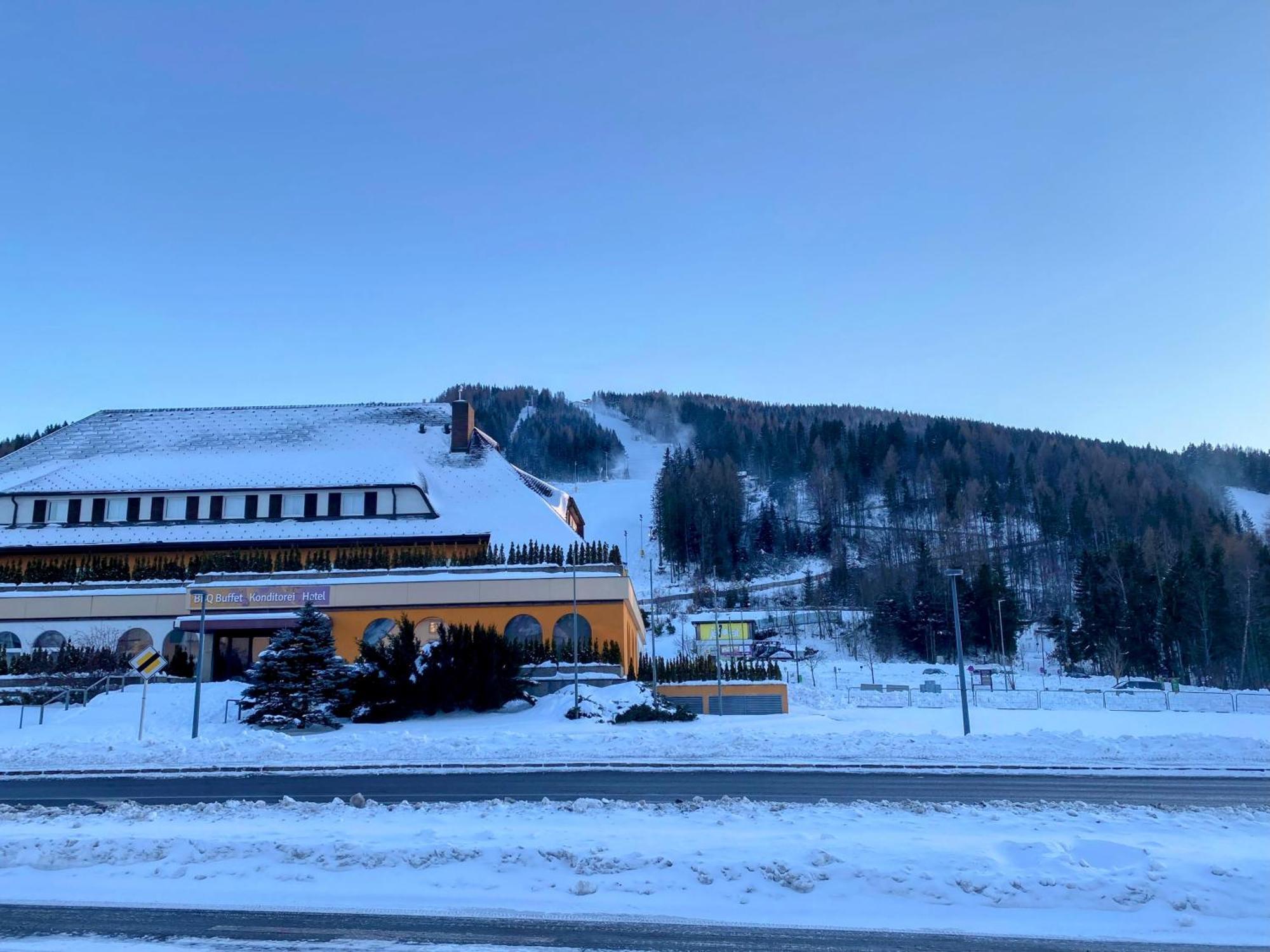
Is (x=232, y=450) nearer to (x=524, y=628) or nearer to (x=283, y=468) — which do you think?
(x=283, y=468)

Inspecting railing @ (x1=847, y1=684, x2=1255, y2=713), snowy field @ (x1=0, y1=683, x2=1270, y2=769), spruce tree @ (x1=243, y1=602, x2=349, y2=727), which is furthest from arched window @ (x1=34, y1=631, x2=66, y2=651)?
railing @ (x1=847, y1=684, x2=1255, y2=713)

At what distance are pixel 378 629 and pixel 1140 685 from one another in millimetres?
42259

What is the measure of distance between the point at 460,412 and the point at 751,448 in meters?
143

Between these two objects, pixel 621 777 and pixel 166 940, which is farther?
pixel 621 777

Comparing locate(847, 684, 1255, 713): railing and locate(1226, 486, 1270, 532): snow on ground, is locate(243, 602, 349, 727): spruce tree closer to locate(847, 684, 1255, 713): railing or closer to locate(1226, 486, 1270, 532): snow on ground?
locate(847, 684, 1255, 713): railing

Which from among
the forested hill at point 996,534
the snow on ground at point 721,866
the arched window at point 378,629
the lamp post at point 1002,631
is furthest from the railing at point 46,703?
the lamp post at point 1002,631

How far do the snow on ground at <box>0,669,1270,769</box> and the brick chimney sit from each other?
2218 cm

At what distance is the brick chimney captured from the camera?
52031mm

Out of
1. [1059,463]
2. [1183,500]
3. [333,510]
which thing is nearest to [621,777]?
[333,510]

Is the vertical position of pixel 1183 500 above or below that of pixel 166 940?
above

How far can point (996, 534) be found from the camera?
13650 cm

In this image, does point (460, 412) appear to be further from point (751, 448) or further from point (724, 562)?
point (751, 448)

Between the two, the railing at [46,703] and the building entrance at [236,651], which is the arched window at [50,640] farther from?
the railing at [46,703]

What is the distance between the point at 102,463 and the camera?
48.9 meters
